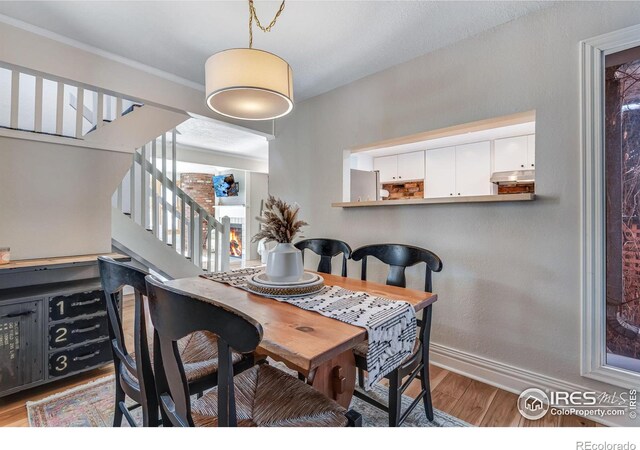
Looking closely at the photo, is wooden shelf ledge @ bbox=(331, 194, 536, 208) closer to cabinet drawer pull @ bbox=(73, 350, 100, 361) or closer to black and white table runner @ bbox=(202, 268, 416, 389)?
black and white table runner @ bbox=(202, 268, 416, 389)

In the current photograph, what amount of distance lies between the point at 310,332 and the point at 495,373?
1646 mm

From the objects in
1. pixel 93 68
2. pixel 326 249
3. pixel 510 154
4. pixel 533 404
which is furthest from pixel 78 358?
pixel 510 154

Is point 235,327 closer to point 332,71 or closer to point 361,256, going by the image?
point 361,256

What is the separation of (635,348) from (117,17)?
348cm

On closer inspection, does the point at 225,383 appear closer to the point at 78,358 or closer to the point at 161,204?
the point at 78,358

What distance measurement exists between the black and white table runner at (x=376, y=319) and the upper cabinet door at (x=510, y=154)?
11.4 feet

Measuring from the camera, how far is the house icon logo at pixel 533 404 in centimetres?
167

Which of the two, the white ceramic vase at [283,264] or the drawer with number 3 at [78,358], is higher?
the white ceramic vase at [283,264]

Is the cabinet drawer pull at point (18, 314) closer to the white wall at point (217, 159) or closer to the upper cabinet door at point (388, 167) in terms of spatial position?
the white wall at point (217, 159)

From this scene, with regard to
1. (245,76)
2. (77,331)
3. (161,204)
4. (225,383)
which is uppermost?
(245,76)

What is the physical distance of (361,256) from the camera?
74.2 inches

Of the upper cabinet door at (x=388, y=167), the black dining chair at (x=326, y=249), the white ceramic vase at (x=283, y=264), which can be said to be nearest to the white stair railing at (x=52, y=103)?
the black dining chair at (x=326, y=249)

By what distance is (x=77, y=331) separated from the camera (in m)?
1.96
